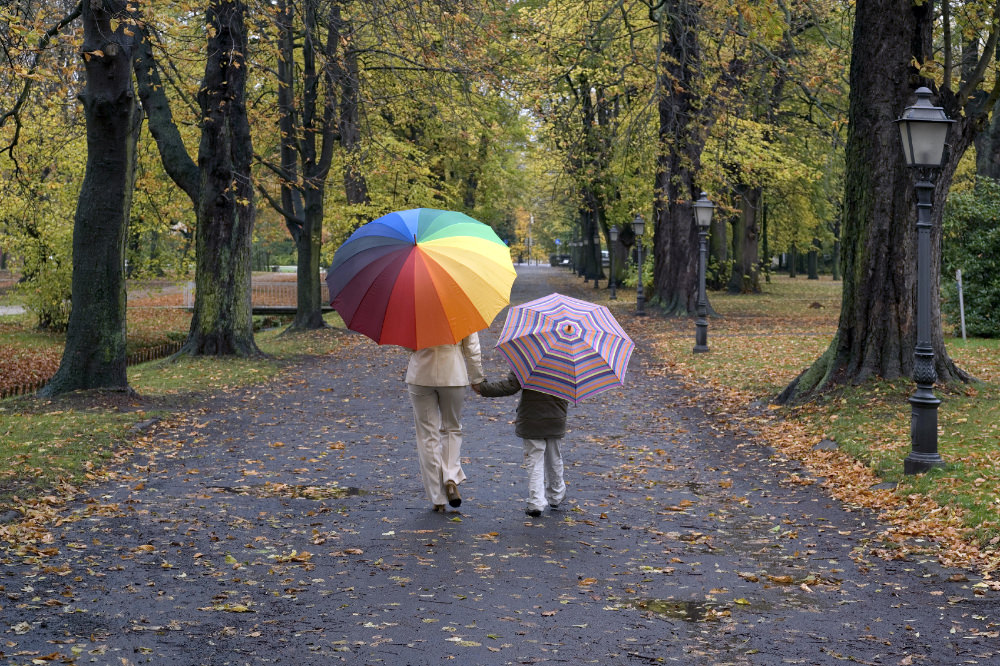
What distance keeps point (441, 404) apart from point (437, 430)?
199 millimetres

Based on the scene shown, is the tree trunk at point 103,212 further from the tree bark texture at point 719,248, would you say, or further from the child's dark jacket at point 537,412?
the tree bark texture at point 719,248

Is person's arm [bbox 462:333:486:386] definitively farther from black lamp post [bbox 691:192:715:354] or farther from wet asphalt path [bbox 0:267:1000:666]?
black lamp post [bbox 691:192:715:354]

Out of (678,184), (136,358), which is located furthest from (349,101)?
(678,184)

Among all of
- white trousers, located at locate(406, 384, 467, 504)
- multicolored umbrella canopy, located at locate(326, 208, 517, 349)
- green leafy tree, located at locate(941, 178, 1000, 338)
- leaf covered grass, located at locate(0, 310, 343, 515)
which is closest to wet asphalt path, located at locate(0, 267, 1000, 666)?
white trousers, located at locate(406, 384, 467, 504)

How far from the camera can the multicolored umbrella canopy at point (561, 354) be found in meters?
7.34

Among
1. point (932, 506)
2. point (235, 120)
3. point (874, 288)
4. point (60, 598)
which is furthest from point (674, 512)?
point (235, 120)

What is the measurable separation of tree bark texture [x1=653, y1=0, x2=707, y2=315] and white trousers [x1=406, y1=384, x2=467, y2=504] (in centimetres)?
1629

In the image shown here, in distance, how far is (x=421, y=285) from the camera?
7266mm

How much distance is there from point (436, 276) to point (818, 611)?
3.24m

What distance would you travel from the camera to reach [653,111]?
2928 cm

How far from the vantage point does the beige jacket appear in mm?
7766

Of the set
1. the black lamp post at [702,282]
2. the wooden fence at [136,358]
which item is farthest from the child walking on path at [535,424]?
the black lamp post at [702,282]

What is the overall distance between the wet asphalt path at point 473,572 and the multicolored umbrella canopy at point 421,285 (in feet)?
4.84

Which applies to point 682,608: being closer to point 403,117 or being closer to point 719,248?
point 403,117
